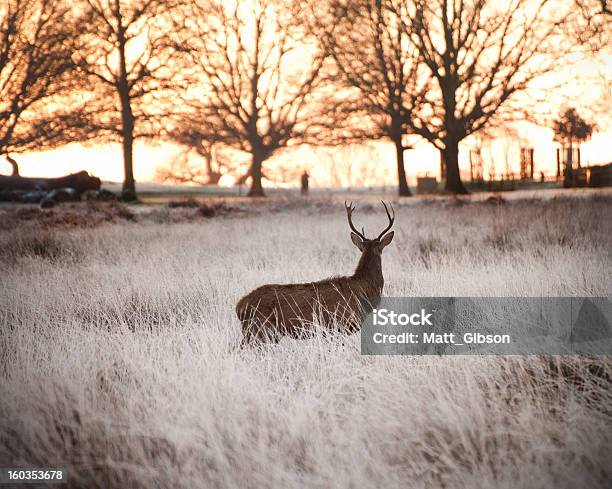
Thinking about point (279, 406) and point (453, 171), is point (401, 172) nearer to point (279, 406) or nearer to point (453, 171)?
point (453, 171)

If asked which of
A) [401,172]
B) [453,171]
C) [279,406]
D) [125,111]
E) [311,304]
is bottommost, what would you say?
[279,406]

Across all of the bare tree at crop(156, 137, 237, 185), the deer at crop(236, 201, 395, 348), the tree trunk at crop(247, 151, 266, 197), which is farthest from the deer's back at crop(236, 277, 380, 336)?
the bare tree at crop(156, 137, 237, 185)

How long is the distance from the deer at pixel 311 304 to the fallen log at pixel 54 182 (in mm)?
22517

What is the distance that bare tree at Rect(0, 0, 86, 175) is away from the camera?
2061 centimetres

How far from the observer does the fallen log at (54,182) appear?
23.5 m

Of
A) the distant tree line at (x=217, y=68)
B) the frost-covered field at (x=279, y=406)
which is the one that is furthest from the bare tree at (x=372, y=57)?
the frost-covered field at (x=279, y=406)

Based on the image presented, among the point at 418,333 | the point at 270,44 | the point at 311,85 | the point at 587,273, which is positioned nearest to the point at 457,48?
the point at 311,85

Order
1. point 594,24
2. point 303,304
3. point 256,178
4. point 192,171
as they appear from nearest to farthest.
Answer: point 303,304 < point 594,24 < point 256,178 < point 192,171

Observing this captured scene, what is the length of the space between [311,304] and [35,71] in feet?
71.6

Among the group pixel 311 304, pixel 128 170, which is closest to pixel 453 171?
pixel 128 170

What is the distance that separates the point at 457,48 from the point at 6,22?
1804cm

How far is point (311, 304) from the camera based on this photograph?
3838mm

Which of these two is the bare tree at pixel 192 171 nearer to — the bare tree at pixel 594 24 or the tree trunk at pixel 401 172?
the tree trunk at pixel 401 172

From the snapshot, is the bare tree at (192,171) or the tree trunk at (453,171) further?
the bare tree at (192,171)
